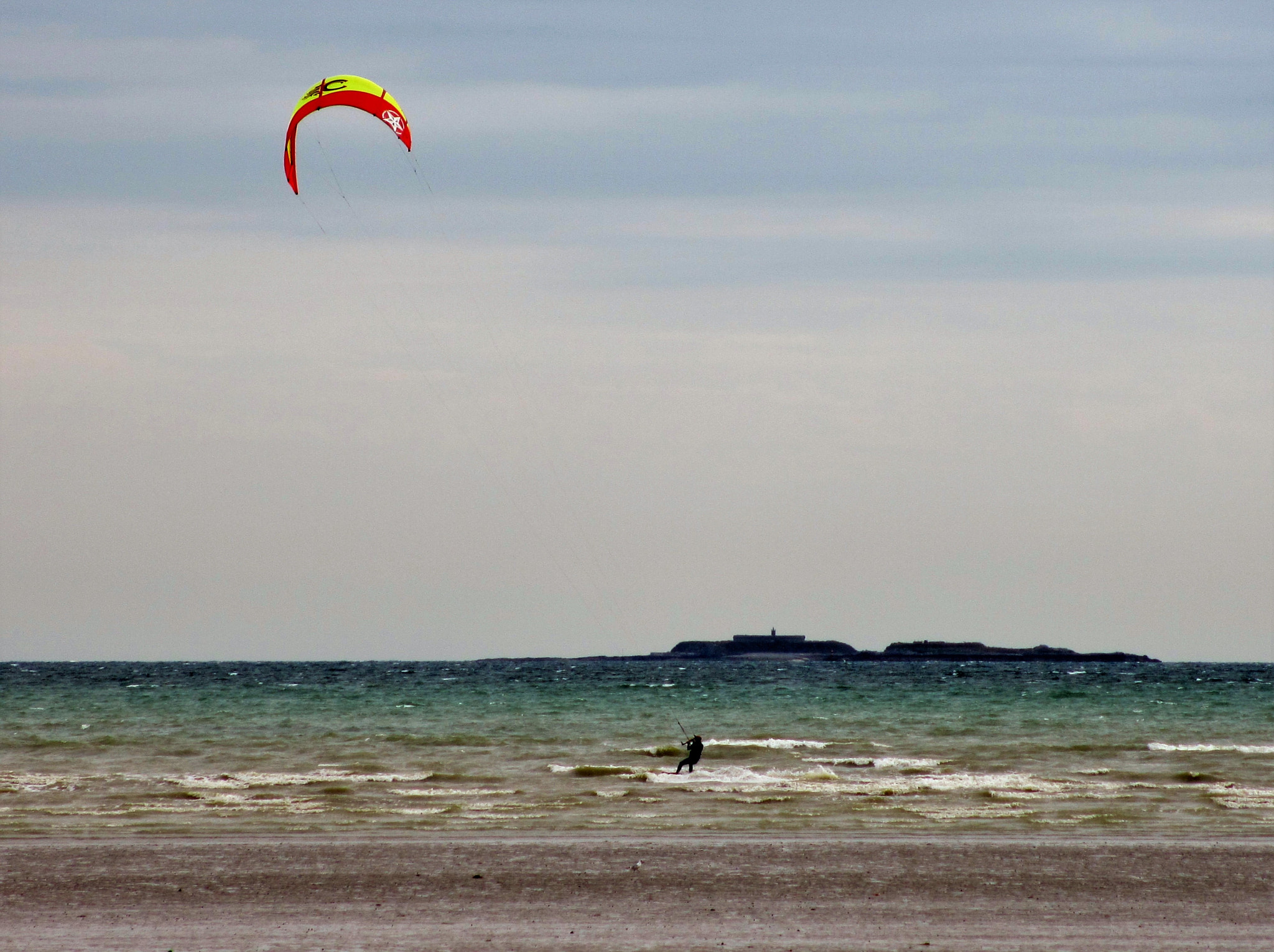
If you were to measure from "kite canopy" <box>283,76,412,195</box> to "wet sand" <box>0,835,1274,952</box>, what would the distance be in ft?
39.8

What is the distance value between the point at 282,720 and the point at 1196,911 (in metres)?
37.2

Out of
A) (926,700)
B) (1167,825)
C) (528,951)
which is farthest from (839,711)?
(528,951)

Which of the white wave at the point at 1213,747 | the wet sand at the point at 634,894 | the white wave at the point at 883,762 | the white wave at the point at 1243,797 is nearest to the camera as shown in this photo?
the wet sand at the point at 634,894

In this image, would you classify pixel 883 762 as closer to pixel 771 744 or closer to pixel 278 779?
pixel 771 744

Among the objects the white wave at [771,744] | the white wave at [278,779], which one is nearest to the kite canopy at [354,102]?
the white wave at [278,779]

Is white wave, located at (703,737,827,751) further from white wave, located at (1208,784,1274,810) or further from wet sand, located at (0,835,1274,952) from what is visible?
wet sand, located at (0,835,1274,952)

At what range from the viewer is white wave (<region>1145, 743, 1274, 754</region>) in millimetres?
31438

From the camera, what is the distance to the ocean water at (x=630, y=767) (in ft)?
65.5

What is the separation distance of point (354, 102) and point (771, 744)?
756 inches

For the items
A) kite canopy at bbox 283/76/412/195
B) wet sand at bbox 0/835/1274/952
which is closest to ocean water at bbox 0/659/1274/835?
wet sand at bbox 0/835/1274/952

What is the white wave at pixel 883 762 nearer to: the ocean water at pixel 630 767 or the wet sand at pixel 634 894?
the ocean water at pixel 630 767

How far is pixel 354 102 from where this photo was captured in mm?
23250

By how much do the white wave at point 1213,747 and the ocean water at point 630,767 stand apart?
165mm

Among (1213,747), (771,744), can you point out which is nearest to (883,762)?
(771,744)
